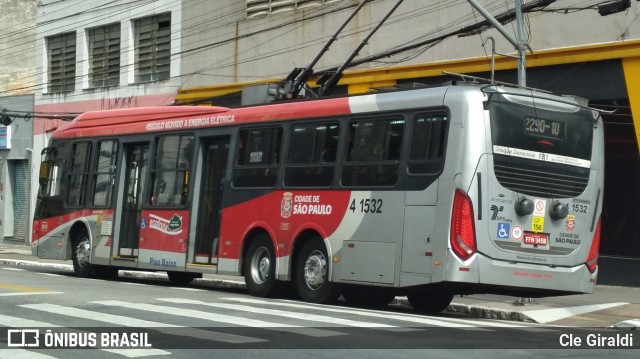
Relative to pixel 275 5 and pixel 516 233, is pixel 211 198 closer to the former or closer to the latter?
pixel 516 233

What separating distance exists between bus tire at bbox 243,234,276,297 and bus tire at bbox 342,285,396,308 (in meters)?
1.29

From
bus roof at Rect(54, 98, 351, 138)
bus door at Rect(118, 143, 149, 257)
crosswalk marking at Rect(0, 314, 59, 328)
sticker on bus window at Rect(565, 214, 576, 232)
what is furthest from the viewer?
bus door at Rect(118, 143, 149, 257)

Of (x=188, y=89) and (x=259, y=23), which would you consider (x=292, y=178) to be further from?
(x=188, y=89)

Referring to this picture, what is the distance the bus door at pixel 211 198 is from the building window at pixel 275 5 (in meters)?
11.1

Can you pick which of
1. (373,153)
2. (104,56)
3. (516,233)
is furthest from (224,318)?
(104,56)

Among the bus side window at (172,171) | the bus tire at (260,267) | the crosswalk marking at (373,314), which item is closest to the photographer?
the crosswalk marking at (373,314)

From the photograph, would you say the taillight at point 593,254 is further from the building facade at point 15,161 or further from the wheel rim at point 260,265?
the building facade at point 15,161

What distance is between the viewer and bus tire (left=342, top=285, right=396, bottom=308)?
17734 millimetres

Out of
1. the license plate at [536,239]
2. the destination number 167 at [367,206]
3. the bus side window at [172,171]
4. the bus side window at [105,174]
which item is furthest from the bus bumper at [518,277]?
the bus side window at [105,174]

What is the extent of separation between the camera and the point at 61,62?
4062 centimetres

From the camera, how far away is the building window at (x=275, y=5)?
99.3ft

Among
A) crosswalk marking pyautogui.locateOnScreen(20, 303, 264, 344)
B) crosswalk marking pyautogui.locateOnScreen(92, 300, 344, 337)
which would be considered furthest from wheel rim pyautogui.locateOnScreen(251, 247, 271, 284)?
crosswalk marking pyautogui.locateOnScreen(20, 303, 264, 344)

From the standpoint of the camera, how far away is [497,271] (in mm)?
14688

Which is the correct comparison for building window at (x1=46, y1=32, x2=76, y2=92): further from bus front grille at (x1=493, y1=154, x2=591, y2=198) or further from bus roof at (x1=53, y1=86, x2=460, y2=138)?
bus front grille at (x1=493, y1=154, x2=591, y2=198)
